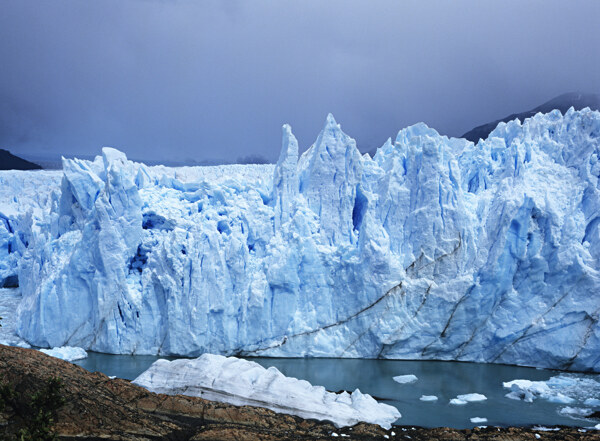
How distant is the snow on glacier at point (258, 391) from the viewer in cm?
888

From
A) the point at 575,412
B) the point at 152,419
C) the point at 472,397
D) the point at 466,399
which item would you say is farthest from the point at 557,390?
the point at 152,419

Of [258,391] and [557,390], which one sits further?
[557,390]

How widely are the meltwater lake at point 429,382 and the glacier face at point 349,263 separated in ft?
1.50

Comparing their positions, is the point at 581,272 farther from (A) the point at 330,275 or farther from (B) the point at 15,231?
(B) the point at 15,231

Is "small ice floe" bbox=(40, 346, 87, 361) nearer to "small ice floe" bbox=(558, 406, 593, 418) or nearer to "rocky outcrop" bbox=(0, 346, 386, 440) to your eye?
"rocky outcrop" bbox=(0, 346, 386, 440)

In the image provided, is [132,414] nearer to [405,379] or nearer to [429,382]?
[405,379]

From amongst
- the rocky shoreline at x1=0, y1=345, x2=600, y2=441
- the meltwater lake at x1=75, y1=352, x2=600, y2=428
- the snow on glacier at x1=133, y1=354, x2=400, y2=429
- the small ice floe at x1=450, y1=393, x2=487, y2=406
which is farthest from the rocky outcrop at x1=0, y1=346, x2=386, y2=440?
the small ice floe at x1=450, y1=393, x2=487, y2=406

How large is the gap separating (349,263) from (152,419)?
7168 millimetres

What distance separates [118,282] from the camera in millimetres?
13672

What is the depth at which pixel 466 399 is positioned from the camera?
10.7 meters

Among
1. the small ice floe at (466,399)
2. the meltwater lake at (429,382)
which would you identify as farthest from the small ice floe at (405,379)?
the small ice floe at (466,399)

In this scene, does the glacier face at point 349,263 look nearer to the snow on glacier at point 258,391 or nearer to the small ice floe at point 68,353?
the small ice floe at point 68,353

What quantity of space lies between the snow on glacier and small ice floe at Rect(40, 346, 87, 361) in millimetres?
→ 3865

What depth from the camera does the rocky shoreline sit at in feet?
22.0
